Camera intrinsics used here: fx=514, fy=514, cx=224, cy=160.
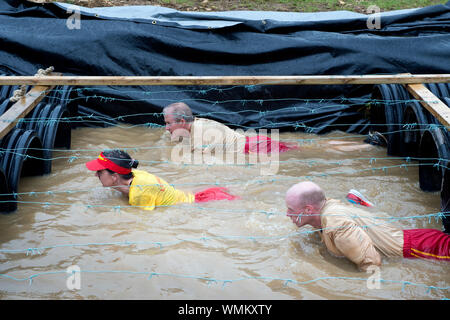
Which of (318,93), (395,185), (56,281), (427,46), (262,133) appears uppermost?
(427,46)

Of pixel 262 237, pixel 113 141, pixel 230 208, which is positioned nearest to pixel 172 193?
pixel 230 208

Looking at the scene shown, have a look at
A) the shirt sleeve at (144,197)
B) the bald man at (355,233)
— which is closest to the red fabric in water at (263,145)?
the shirt sleeve at (144,197)

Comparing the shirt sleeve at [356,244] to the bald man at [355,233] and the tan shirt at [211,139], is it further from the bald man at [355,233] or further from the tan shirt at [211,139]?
the tan shirt at [211,139]

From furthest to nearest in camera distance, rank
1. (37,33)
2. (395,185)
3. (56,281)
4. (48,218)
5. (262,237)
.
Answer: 1. (37,33)
2. (395,185)
3. (48,218)
4. (262,237)
5. (56,281)

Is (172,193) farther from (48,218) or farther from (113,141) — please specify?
(113,141)

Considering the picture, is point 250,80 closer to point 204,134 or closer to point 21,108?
point 204,134

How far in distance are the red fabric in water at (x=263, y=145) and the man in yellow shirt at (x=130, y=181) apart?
1706 mm

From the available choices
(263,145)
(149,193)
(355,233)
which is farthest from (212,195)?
(355,233)

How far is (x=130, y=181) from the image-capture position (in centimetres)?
529

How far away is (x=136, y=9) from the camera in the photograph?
8.88 m

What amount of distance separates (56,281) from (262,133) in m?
4.37

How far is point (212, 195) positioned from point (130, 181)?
91 cm

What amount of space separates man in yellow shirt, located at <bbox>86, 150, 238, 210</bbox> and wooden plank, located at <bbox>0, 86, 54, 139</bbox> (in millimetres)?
1158

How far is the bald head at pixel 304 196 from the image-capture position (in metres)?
4.21
